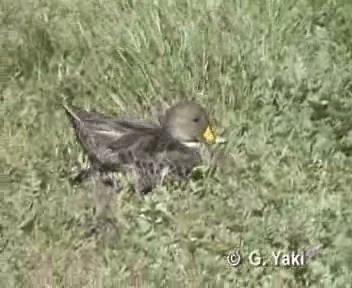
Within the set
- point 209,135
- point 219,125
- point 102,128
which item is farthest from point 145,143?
point 219,125

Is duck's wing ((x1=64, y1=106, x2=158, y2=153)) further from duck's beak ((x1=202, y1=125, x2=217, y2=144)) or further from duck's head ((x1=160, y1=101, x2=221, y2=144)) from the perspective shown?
duck's beak ((x1=202, y1=125, x2=217, y2=144))

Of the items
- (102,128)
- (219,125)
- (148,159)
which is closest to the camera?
(148,159)

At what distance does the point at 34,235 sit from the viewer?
5.53 m

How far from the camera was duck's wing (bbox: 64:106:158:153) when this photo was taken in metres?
6.07

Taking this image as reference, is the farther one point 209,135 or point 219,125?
point 219,125

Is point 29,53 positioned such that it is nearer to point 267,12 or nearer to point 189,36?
point 189,36

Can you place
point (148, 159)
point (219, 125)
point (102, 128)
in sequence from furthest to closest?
1. point (219, 125)
2. point (102, 128)
3. point (148, 159)

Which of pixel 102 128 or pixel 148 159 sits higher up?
pixel 102 128

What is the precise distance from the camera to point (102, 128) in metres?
6.12

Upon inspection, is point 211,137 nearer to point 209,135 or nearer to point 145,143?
point 209,135

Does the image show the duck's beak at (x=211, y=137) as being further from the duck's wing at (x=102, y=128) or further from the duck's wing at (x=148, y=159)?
the duck's wing at (x=102, y=128)

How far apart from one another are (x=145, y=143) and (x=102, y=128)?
29 centimetres

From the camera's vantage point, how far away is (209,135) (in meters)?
6.15

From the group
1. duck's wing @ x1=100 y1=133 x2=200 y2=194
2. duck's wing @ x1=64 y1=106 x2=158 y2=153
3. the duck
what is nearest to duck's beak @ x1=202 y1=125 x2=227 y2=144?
the duck
